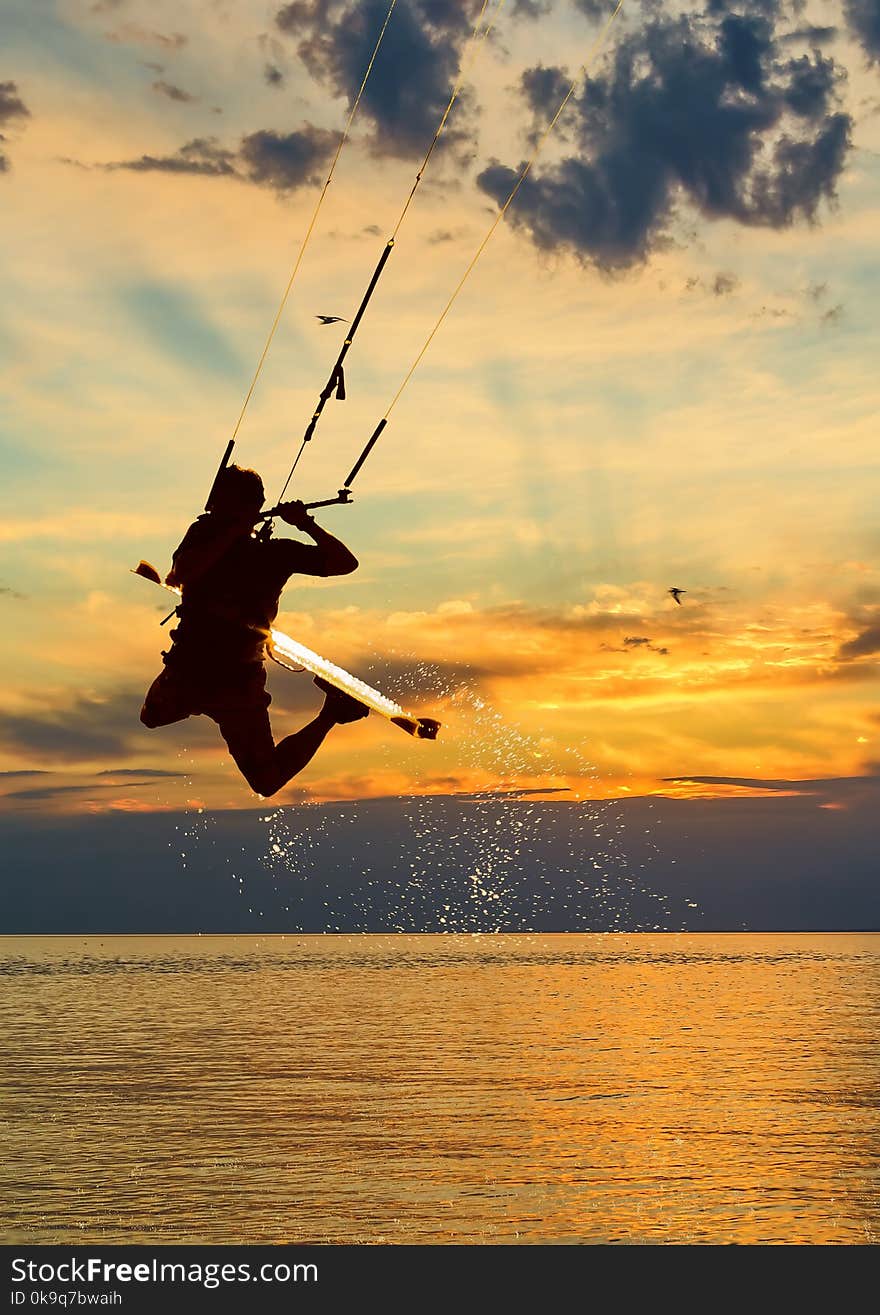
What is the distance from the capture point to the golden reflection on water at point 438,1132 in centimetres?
3600

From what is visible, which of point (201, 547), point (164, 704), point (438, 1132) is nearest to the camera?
point (201, 547)

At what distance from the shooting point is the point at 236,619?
34.0 ft

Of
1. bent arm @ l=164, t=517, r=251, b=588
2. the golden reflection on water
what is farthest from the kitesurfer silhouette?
the golden reflection on water

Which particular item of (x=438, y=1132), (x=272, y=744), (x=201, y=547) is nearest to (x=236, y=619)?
(x=201, y=547)

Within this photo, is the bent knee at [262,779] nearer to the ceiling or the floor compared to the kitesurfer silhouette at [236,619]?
nearer to the floor

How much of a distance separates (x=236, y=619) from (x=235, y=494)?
3.11 ft

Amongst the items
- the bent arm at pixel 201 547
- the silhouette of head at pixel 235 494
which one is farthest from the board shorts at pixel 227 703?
the silhouette of head at pixel 235 494

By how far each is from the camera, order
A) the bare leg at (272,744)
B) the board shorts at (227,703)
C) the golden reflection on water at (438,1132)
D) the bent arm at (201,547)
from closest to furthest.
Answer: the bent arm at (201,547) → the board shorts at (227,703) → the bare leg at (272,744) → the golden reflection on water at (438,1132)

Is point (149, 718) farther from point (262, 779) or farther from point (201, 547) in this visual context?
point (201, 547)

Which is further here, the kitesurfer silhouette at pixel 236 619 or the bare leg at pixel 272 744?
the bare leg at pixel 272 744

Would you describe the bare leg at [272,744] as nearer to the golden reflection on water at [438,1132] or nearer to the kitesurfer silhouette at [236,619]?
the kitesurfer silhouette at [236,619]

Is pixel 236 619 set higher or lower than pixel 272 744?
higher
